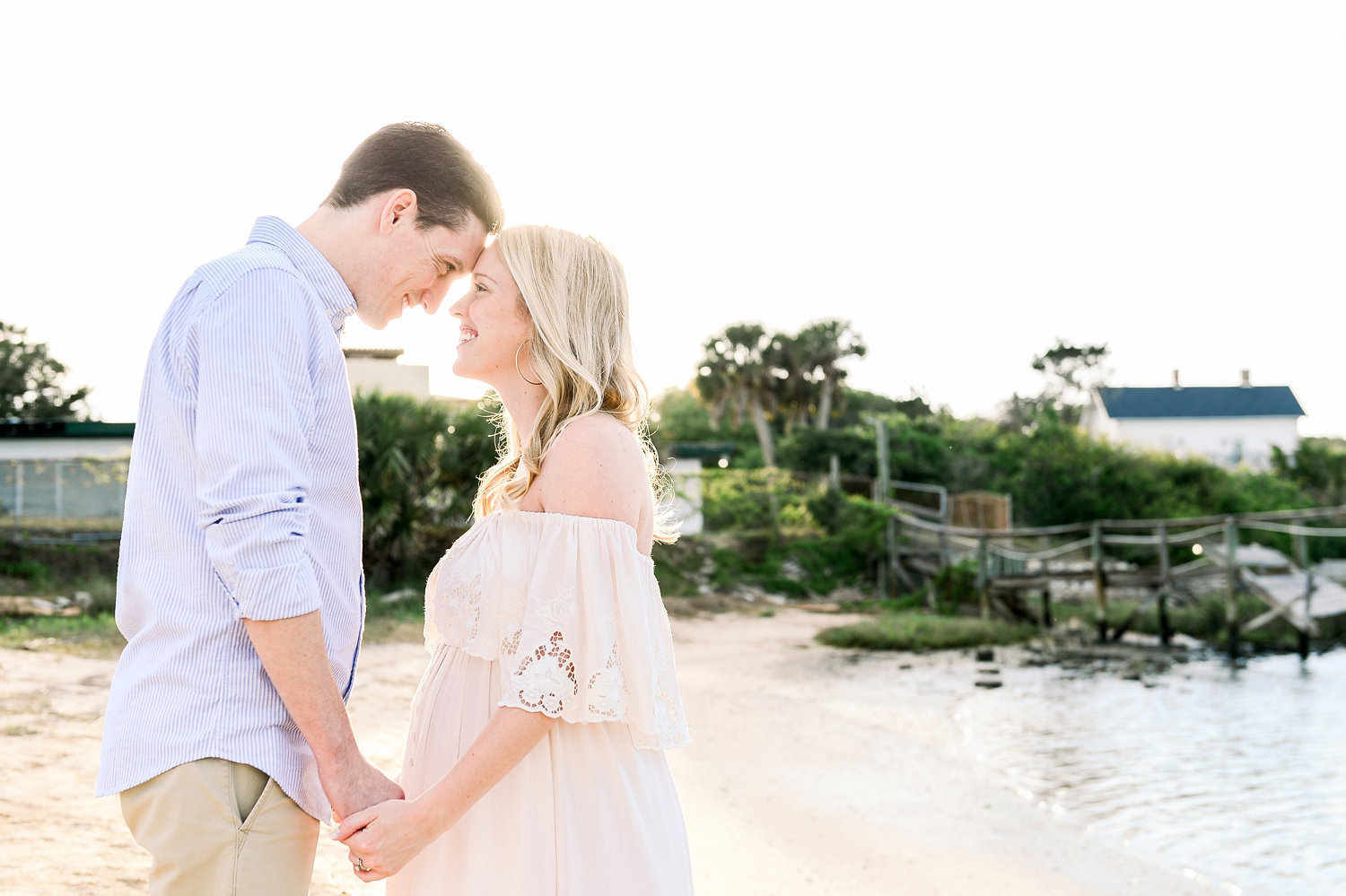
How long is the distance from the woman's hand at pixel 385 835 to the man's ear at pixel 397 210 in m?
0.98

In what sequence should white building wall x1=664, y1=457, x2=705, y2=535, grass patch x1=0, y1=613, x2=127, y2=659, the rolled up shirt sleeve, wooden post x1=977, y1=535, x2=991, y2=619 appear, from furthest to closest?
1. white building wall x1=664, y1=457, x2=705, y2=535
2. wooden post x1=977, y1=535, x2=991, y2=619
3. grass patch x1=0, y1=613, x2=127, y2=659
4. the rolled up shirt sleeve

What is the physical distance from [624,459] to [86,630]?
11043 mm

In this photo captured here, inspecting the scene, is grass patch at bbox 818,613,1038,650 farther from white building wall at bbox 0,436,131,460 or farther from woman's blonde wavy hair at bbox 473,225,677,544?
white building wall at bbox 0,436,131,460

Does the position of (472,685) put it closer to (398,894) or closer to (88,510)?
(398,894)

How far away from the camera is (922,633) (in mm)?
16672

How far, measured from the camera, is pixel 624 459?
6.53ft

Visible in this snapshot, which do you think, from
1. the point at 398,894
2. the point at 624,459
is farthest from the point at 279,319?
the point at 398,894

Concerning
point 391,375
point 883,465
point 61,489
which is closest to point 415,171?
point 391,375

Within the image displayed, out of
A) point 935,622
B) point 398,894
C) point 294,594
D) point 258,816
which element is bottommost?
point 935,622

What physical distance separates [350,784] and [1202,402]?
50670 mm

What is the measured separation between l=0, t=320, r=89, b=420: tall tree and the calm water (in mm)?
34600

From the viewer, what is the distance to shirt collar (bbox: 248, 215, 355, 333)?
5.91 feet

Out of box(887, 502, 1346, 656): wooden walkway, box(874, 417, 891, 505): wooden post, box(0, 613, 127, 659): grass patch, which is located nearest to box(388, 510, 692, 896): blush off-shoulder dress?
box(0, 613, 127, 659): grass patch

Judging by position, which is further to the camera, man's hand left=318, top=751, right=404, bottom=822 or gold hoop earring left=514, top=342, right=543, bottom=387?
gold hoop earring left=514, top=342, right=543, bottom=387
